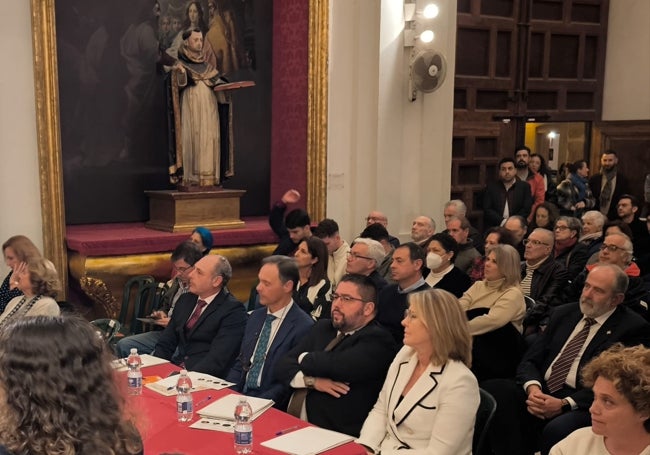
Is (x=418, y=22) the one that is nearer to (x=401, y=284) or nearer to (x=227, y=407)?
(x=401, y=284)

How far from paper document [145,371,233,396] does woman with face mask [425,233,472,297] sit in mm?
2186

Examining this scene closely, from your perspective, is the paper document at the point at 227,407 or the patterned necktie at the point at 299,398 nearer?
the paper document at the point at 227,407

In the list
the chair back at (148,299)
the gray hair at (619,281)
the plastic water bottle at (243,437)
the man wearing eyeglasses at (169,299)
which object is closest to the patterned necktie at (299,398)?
the plastic water bottle at (243,437)

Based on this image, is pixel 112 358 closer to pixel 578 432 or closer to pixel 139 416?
pixel 139 416

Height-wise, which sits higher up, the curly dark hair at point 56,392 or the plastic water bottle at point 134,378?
the curly dark hair at point 56,392

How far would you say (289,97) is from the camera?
8.73 meters

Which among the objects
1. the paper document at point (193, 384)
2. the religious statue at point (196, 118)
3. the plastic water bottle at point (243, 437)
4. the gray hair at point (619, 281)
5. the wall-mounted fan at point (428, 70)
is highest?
the wall-mounted fan at point (428, 70)

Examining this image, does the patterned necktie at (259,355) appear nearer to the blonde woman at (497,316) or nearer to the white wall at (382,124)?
the blonde woman at (497,316)

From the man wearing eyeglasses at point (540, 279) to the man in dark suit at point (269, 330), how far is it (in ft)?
5.64

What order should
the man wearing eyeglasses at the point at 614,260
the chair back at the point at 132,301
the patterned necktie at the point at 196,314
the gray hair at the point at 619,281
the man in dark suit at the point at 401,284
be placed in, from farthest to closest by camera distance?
the chair back at the point at 132,301, the man wearing eyeglasses at the point at 614,260, the man in dark suit at the point at 401,284, the patterned necktie at the point at 196,314, the gray hair at the point at 619,281

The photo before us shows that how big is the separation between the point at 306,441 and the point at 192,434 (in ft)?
1.58

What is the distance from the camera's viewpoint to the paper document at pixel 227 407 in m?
3.26

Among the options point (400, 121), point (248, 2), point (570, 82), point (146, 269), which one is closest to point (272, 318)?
point (146, 269)

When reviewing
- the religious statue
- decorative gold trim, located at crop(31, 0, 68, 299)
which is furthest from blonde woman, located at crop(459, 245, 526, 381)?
decorative gold trim, located at crop(31, 0, 68, 299)
